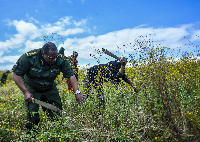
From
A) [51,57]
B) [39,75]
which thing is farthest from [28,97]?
[51,57]

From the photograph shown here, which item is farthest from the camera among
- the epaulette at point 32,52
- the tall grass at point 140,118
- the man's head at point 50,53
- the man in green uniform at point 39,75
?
the epaulette at point 32,52

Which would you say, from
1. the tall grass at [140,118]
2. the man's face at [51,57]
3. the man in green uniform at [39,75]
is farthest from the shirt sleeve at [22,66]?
the tall grass at [140,118]

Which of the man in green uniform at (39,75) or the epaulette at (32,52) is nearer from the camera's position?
the man in green uniform at (39,75)

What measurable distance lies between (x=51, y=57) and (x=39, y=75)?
506 mm

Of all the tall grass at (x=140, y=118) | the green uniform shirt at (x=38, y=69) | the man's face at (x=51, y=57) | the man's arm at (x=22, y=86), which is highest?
the man's face at (x=51, y=57)

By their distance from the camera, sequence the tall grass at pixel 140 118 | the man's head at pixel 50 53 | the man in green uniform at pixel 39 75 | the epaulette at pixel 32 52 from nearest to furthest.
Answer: the tall grass at pixel 140 118 < the man's head at pixel 50 53 < the man in green uniform at pixel 39 75 < the epaulette at pixel 32 52

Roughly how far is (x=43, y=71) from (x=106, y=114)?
5.11ft

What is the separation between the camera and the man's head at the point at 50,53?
3325 millimetres

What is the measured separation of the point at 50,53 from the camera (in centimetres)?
333

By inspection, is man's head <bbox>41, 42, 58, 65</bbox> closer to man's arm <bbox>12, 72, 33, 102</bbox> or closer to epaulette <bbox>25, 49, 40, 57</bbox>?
epaulette <bbox>25, 49, 40, 57</bbox>

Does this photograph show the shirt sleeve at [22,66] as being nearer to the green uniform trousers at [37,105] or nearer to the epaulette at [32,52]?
the epaulette at [32,52]

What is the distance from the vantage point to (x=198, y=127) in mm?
2838

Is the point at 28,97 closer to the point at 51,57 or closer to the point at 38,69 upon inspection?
the point at 38,69

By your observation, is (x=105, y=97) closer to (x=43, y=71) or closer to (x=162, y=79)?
(x=162, y=79)
